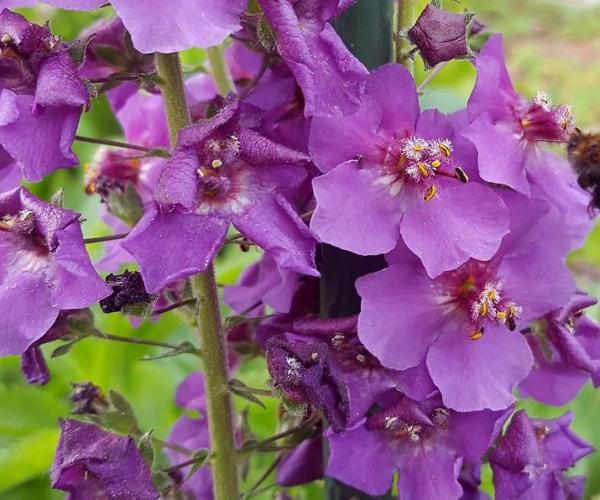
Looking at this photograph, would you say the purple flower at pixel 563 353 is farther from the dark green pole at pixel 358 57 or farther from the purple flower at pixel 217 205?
the purple flower at pixel 217 205

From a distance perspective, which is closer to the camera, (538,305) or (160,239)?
(160,239)

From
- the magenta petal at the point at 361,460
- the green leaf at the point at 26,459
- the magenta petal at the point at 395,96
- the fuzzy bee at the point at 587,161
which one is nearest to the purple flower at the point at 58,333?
the magenta petal at the point at 361,460

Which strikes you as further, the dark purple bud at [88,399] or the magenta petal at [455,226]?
the dark purple bud at [88,399]

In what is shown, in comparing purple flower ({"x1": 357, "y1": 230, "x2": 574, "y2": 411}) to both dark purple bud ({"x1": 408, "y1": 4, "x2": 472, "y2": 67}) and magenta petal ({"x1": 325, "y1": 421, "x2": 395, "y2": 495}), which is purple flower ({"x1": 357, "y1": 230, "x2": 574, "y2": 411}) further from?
dark purple bud ({"x1": 408, "y1": 4, "x2": 472, "y2": 67})

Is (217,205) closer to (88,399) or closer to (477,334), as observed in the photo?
(477,334)

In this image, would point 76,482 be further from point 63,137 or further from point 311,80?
point 311,80

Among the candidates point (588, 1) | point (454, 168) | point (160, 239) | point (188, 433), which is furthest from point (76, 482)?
point (588, 1)
